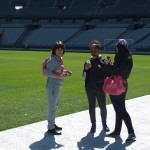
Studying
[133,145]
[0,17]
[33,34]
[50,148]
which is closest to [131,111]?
[133,145]

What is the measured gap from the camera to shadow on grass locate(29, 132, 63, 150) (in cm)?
753

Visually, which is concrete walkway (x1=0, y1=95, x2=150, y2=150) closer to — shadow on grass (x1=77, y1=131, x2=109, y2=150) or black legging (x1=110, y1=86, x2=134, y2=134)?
shadow on grass (x1=77, y1=131, x2=109, y2=150)

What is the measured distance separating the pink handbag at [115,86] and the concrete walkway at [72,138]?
97cm

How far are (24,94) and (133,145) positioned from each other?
7.92 meters

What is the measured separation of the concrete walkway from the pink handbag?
0.97m

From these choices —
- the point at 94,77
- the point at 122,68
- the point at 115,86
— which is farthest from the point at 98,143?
the point at 122,68

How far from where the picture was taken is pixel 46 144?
779cm

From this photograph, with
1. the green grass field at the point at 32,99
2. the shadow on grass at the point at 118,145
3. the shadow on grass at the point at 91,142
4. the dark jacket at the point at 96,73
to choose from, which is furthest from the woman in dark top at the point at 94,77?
the green grass field at the point at 32,99

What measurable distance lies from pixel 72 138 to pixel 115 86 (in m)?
1.36

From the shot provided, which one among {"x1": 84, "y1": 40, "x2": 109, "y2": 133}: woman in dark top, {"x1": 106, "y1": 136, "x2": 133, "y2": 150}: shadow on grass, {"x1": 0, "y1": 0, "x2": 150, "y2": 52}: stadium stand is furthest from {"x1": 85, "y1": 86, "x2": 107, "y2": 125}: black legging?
{"x1": 0, "y1": 0, "x2": 150, "y2": 52}: stadium stand

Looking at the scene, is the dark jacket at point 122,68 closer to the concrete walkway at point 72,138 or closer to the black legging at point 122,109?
the black legging at point 122,109

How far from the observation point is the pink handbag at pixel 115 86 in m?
7.99

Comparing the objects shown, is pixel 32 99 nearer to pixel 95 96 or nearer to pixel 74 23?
pixel 95 96

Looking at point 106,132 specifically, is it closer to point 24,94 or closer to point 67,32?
point 24,94
